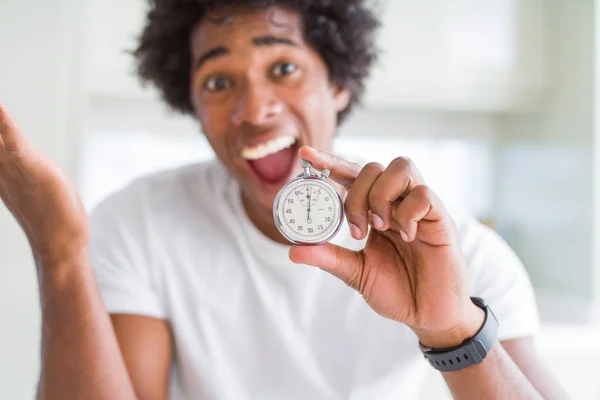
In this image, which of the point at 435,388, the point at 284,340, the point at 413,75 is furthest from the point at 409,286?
the point at 413,75

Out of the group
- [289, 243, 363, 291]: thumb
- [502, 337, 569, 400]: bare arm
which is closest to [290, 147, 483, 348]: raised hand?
[289, 243, 363, 291]: thumb

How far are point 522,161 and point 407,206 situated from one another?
7.48 feet

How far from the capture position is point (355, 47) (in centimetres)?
159

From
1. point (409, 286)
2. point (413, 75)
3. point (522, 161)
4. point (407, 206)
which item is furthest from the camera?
point (522, 161)

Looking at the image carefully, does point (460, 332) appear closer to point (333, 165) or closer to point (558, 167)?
point (333, 165)

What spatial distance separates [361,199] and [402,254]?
16 cm

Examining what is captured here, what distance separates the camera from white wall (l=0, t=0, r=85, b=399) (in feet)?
6.59

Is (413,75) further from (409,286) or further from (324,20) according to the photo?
(409,286)

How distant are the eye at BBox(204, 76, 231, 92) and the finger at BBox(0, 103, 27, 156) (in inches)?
20.1

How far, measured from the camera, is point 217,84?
138cm

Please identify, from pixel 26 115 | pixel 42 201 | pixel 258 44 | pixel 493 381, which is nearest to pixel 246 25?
pixel 258 44

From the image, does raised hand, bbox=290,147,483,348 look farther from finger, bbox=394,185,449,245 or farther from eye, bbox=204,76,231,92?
eye, bbox=204,76,231,92

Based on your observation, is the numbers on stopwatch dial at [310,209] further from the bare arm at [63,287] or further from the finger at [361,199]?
the bare arm at [63,287]

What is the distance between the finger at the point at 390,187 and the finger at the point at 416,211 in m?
0.01
